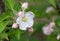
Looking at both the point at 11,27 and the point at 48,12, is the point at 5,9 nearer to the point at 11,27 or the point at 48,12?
the point at 11,27

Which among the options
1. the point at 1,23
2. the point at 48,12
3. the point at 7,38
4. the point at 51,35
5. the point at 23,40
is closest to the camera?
the point at 1,23

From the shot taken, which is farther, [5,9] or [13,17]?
[5,9]

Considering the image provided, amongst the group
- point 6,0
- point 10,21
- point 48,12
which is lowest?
point 48,12

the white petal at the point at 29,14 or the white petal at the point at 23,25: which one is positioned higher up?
the white petal at the point at 29,14

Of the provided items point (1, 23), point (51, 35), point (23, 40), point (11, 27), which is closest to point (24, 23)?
point (11, 27)

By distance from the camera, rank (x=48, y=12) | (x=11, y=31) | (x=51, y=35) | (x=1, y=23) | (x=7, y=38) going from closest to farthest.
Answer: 1. (x=1, y=23)
2. (x=7, y=38)
3. (x=11, y=31)
4. (x=51, y=35)
5. (x=48, y=12)

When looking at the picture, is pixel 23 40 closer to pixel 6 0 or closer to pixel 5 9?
pixel 5 9

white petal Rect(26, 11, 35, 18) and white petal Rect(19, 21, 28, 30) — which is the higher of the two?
white petal Rect(26, 11, 35, 18)

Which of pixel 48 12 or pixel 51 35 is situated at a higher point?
pixel 48 12
